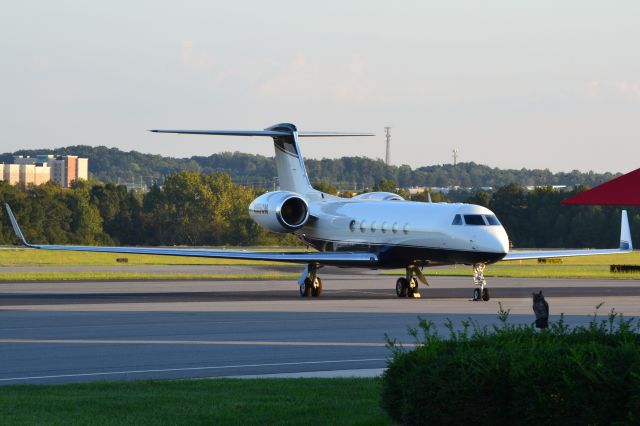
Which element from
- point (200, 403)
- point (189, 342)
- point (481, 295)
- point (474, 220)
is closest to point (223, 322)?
point (189, 342)

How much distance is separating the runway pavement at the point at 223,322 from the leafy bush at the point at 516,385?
6.36m

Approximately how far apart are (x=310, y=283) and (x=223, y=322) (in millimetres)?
11944

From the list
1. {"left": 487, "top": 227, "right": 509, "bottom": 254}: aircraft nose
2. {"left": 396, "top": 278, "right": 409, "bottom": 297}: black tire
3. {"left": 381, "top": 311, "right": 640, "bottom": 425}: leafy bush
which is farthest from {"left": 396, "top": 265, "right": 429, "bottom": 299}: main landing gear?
{"left": 381, "top": 311, "right": 640, "bottom": 425}: leafy bush

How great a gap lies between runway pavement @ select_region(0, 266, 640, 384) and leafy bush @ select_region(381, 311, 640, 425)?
251 inches

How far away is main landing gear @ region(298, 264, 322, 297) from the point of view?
122 ft

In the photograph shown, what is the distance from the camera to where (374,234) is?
3800 centimetres

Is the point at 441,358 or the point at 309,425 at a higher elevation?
the point at 441,358

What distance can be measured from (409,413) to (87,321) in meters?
17.1

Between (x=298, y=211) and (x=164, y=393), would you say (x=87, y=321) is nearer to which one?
(x=164, y=393)

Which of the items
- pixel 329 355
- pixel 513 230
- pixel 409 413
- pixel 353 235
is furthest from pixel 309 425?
pixel 513 230

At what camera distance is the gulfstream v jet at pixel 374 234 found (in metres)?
34.8

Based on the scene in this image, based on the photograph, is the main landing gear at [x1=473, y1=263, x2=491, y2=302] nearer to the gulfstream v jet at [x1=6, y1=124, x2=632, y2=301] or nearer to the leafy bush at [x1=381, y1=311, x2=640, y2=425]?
the gulfstream v jet at [x1=6, y1=124, x2=632, y2=301]

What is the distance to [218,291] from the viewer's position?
39938 mm

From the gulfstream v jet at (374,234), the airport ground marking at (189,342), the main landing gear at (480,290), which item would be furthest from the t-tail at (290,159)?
the airport ground marking at (189,342)
